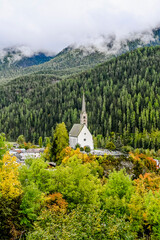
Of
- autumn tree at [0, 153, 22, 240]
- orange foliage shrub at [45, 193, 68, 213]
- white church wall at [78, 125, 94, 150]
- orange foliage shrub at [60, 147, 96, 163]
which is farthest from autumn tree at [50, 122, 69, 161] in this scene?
autumn tree at [0, 153, 22, 240]

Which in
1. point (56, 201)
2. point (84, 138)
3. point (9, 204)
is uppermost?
point (84, 138)

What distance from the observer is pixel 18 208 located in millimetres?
32594

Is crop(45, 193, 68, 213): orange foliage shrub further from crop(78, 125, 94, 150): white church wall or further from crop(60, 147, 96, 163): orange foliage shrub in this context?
crop(78, 125, 94, 150): white church wall

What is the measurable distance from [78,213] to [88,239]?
5430 mm

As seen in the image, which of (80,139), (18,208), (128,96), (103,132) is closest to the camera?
(18,208)

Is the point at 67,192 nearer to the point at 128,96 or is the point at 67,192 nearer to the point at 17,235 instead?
the point at 17,235

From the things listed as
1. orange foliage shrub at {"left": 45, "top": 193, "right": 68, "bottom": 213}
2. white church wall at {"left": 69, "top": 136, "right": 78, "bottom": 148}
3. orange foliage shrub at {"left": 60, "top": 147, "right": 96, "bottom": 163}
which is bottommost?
orange foliage shrub at {"left": 45, "top": 193, "right": 68, "bottom": 213}

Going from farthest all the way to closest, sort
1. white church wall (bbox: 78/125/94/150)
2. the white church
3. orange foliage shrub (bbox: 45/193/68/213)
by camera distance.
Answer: white church wall (bbox: 78/125/94/150)
the white church
orange foliage shrub (bbox: 45/193/68/213)

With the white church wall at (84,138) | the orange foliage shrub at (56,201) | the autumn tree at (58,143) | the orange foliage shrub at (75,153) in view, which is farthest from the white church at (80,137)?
the orange foliage shrub at (56,201)

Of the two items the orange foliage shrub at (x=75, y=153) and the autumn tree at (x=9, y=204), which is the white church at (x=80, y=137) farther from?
the autumn tree at (x=9, y=204)

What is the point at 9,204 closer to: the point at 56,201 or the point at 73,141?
the point at 56,201

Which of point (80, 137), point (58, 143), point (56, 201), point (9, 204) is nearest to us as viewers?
point (9, 204)

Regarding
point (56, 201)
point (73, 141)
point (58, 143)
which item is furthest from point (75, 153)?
point (56, 201)

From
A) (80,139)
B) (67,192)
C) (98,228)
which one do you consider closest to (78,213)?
(98,228)
